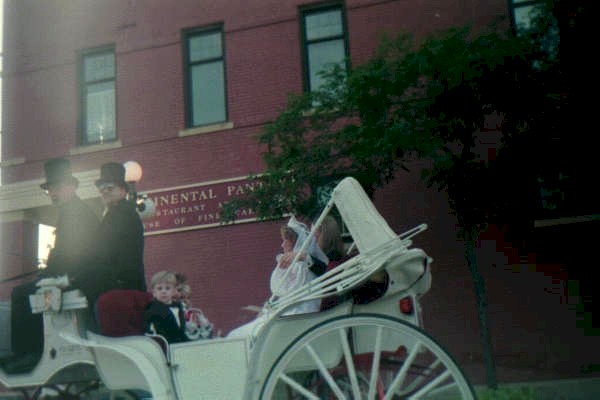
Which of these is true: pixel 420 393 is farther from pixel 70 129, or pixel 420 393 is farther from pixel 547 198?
pixel 70 129

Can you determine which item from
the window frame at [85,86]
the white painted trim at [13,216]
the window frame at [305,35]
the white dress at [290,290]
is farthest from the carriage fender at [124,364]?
the white painted trim at [13,216]

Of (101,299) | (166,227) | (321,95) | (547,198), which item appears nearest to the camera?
(101,299)

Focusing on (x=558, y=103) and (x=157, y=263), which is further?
(x=157, y=263)

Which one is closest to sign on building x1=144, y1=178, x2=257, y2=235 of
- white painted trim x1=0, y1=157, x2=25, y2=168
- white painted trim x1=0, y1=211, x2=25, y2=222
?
white painted trim x1=0, y1=211, x2=25, y2=222

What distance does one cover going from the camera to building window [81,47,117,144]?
46.2ft

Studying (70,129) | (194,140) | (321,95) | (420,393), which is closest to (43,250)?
(70,129)

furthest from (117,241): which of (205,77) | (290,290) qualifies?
(205,77)

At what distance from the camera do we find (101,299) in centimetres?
416

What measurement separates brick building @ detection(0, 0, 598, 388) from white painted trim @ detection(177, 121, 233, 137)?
0.09ft

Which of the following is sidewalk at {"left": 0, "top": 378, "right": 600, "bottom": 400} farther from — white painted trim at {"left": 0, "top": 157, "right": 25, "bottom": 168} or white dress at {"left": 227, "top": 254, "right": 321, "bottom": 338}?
white painted trim at {"left": 0, "top": 157, "right": 25, "bottom": 168}

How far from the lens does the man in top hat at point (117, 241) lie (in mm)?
4395

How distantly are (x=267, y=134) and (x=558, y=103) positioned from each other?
13.0 feet

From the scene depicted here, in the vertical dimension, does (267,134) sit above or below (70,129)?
below

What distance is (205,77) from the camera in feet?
44.5
